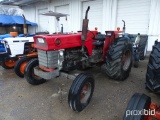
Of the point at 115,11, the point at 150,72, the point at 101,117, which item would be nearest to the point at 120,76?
the point at 150,72

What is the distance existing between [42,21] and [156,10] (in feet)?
29.6

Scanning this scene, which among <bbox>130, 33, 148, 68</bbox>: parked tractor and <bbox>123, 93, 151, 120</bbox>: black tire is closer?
<bbox>123, 93, 151, 120</bbox>: black tire

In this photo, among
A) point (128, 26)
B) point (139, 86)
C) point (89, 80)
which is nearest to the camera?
point (89, 80)

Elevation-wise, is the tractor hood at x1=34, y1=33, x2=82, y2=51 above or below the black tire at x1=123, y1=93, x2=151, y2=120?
above

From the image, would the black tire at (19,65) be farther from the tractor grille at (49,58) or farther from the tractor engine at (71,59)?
the tractor engine at (71,59)

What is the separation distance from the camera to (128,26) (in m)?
7.04

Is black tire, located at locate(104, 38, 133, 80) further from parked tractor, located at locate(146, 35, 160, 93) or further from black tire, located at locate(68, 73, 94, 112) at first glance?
parked tractor, located at locate(146, 35, 160, 93)

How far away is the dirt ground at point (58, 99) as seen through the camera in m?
2.41

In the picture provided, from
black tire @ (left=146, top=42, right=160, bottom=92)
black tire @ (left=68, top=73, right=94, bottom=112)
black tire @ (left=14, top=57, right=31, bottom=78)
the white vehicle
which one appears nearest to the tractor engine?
black tire @ (left=68, top=73, right=94, bottom=112)

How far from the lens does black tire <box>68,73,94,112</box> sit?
2.30 m

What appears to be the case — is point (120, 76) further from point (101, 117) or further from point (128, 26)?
point (128, 26)

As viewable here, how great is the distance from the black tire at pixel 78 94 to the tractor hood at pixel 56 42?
0.66 m

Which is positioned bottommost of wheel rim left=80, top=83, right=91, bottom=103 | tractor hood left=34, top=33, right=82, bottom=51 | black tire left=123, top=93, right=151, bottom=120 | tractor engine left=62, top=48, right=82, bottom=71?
wheel rim left=80, top=83, right=91, bottom=103

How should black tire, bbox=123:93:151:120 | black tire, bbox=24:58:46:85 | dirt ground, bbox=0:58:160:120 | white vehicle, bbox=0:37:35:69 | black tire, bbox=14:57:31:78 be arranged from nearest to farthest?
black tire, bbox=123:93:151:120 → dirt ground, bbox=0:58:160:120 → black tire, bbox=24:58:46:85 → black tire, bbox=14:57:31:78 → white vehicle, bbox=0:37:35:69
